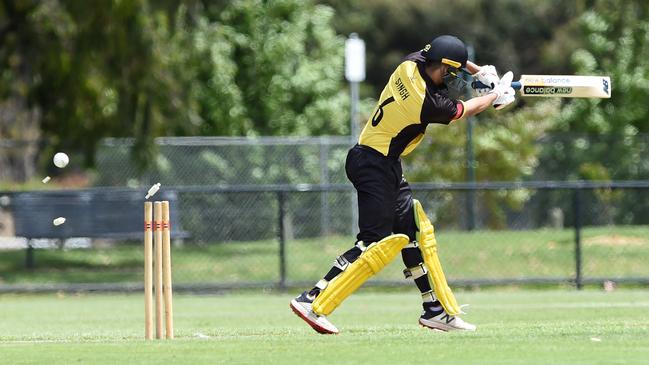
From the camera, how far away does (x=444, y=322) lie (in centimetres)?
1123

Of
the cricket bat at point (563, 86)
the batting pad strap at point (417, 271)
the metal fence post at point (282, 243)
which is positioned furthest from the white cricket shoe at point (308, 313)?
the metal fence post at point (282, 243)

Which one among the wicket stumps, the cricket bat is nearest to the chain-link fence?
the cricket bat

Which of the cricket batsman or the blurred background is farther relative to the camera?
the blurred background

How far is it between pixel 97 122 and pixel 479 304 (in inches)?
390

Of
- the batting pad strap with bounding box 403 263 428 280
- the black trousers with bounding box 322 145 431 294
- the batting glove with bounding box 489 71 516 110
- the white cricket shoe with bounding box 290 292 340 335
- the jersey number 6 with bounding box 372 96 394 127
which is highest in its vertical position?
the batting glove with bounding box 489 71 516 110

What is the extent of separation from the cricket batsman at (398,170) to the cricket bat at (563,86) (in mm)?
471

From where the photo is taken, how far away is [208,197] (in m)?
23.6

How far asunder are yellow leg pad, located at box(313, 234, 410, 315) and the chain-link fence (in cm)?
853

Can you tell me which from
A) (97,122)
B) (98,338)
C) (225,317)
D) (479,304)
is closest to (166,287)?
(98,338)

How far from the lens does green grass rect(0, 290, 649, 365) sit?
9062 mm

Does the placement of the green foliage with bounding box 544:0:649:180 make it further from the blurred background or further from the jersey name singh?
the jersey name singh

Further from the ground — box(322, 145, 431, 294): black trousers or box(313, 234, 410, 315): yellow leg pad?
box(322, 145, 431, 294): black trousers

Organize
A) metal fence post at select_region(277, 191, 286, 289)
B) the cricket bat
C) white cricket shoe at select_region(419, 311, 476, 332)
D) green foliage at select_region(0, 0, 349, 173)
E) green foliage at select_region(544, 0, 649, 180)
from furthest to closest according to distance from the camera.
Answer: green foliage at select_region(544, 0, 649, 180), green foliage at select_region(0, 0, 349, 173), metal fence post at select_region(277, 191, 286, 289), the cricket bat, white cricket shoe at select_region(419, 311, 476, 332)

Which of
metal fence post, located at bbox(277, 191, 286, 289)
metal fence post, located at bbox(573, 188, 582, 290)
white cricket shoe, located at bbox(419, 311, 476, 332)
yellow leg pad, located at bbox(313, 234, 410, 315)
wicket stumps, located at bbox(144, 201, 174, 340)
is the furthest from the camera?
metal fence post, located at bbox(277, 191, 286, 289)
